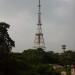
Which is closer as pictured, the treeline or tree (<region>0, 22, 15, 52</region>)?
the treeline

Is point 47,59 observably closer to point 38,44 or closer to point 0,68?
point 38,44

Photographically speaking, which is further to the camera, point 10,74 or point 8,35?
point 8,35

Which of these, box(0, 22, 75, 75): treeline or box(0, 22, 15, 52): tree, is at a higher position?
box(0, 22, 15, 52): tree

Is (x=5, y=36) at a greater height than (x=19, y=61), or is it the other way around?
(x=5, y=36)

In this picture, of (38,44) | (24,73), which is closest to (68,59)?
(38,44)

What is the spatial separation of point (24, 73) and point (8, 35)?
17905 mm

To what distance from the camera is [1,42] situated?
40.3 m

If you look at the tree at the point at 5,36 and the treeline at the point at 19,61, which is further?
the tree at the point at 5,36

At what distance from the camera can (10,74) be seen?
23.6 m

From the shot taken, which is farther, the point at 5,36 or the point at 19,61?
the point at 5,36

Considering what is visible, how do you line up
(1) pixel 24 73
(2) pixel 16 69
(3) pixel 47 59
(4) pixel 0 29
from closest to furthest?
1. (2) pixel 16 69
2. (1) pixel 24 73
3. (4) pixel 0 29
4. (3) pixel 47 59

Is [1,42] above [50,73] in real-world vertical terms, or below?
above

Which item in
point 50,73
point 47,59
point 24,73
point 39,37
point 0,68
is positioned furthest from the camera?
point 39,37

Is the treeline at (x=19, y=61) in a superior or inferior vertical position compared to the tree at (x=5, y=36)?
inferior
